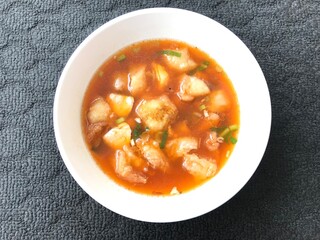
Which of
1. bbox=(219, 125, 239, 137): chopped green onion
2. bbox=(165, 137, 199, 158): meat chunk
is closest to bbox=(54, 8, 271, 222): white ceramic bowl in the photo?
bbox=(219, 125, 239, 137): chopped green onion

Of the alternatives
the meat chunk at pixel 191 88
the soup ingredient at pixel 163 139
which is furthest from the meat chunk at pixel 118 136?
the meat chunk at pixel 191 88

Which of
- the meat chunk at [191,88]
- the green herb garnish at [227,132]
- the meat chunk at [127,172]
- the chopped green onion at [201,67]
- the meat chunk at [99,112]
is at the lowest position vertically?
the meat chunk at [127,172]

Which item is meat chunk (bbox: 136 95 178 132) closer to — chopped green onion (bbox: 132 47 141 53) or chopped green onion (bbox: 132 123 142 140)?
chopped green onion (bbox: 132 123 142 140)

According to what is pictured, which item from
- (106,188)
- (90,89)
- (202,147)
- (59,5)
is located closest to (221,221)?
(202,147)

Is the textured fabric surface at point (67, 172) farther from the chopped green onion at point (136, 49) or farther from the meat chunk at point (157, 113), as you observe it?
the meat chunk at point (157, 113)

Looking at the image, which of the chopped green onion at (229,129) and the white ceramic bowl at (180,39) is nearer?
the white ceramic bowl at (180,39)

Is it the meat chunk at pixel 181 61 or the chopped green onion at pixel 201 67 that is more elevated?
the meat chunk at pixel 181 61
